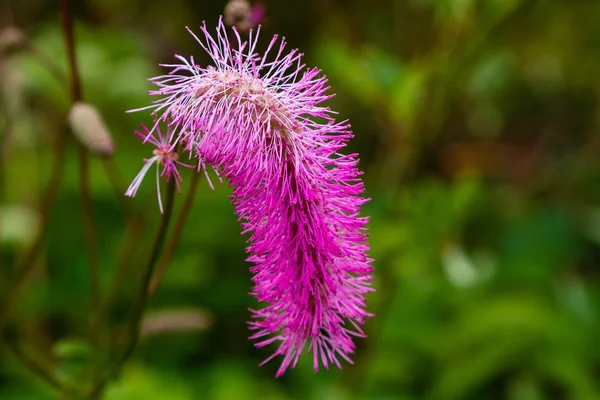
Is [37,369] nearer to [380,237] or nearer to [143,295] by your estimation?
[143,295]

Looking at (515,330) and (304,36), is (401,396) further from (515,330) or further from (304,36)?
(304,36)

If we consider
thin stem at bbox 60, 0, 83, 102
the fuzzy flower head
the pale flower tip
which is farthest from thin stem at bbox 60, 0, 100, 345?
the fuzzy flower head

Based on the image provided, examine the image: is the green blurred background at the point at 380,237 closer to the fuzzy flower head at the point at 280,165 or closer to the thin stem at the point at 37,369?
the thin stem at the point at 37,369

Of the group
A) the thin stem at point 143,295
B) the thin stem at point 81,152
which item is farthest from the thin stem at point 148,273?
the thin stem at point 81,152

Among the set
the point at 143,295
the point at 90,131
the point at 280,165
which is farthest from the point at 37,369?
the point at 280,165

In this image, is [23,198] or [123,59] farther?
[123,59]

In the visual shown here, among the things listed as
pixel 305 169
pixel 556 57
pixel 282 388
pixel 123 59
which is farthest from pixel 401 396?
pixel 556 57
